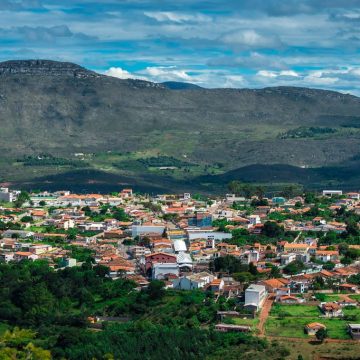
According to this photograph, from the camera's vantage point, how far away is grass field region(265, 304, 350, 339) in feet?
117

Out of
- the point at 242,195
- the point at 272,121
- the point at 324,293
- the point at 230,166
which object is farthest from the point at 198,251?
the point at 272,121

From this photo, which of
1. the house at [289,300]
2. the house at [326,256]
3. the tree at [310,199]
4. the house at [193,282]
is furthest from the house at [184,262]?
the tree at [310,199]

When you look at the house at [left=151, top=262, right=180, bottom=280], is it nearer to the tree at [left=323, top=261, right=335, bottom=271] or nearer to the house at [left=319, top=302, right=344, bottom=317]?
the tree at [left=323, top=261, right=335, bottom=271]

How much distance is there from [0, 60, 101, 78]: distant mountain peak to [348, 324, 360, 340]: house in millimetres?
120881

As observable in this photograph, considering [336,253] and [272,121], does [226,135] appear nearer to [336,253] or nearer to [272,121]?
[272,121]

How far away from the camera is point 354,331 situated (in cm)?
3553

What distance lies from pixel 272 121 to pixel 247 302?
358 feet

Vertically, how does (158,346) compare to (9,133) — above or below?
below

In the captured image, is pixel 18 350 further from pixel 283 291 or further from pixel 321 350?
pixel 283 291

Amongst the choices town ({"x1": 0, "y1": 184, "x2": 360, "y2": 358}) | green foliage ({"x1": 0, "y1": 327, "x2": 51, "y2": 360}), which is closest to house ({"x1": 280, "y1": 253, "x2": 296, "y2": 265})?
town ({"x1": 0, "y1": 184, "x2": 360, "y2": 358})

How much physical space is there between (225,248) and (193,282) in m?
8.84

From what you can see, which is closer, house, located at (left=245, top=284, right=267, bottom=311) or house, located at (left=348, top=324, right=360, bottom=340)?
house, located at (left=348, top=324, right=360, bottom=340)

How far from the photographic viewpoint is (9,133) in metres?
129

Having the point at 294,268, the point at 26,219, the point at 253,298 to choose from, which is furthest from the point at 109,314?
the point at 26,219
